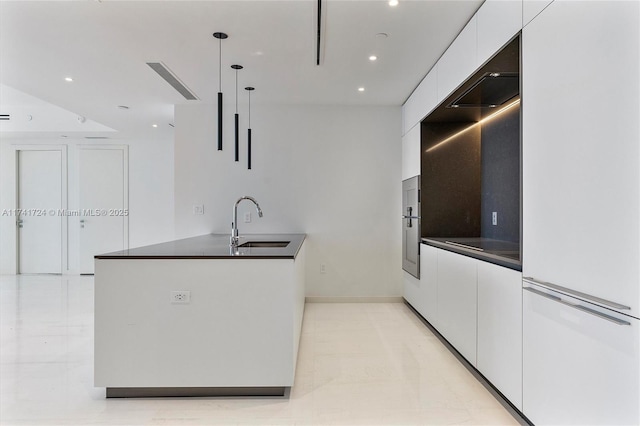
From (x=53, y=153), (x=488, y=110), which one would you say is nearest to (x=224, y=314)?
(x=488, y=110)

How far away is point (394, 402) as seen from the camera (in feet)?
7.48

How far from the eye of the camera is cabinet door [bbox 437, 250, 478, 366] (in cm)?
266

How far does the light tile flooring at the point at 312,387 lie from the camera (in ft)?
6.94

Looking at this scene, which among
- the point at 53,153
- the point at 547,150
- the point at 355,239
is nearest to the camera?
the point at 547,150

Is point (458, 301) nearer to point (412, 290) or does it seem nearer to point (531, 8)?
point (412, 290)

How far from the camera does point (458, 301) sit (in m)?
2.93

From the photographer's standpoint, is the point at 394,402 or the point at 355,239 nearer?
the point at 394,402

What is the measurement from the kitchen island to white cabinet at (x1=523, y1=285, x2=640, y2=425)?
128 cm

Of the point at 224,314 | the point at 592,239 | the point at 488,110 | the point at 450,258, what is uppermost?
the point at 488,110

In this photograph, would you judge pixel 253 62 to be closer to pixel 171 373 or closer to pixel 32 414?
pixel 171 373

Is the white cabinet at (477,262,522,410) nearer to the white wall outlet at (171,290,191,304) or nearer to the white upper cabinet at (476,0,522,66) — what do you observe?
the white upper cabinet at (476,0,522,66)

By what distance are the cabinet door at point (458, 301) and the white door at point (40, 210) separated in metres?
6.63

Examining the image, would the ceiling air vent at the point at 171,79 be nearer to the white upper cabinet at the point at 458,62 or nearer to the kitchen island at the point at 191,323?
the kitchen island at the point at 191,323

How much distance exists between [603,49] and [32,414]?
3169mm
